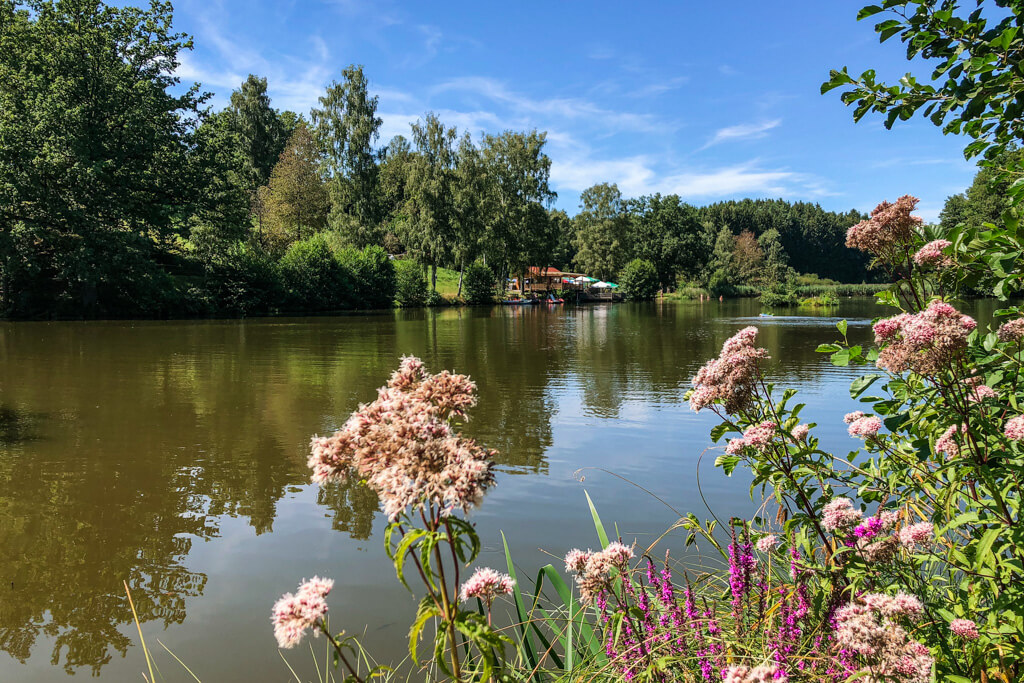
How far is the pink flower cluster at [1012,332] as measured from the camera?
91.5 inches

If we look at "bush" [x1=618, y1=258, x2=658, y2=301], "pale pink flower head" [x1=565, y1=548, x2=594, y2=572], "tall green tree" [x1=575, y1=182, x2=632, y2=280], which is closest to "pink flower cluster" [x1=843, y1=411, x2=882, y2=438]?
"pale pink flower head" [x1=565, y1=548, x2=594, y2=572]

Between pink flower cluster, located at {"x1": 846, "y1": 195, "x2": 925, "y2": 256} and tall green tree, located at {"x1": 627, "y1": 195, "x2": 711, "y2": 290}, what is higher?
tall green tree, located at {"x1": 627, "y1": 195, "x2": 711, "y2": 290}

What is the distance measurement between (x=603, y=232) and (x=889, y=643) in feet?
295

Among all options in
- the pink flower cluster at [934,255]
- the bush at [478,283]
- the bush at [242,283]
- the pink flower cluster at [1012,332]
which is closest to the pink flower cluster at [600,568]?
the pink flower cluster at [1012,332]

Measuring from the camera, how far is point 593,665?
2.41 metres

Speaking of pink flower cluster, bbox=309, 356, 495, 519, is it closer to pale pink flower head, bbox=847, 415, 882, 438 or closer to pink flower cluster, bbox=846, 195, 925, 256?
pale pink flower head, bbox=847, 415, 882, 438

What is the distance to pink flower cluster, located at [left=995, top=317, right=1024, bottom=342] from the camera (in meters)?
2.32

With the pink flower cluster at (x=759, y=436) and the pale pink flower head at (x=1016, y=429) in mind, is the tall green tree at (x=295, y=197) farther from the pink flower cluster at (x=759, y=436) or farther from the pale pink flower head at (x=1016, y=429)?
the pale pink flower head at (x=1016, y=429)

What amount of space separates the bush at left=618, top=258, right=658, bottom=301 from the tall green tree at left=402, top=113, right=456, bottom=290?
3531 cm

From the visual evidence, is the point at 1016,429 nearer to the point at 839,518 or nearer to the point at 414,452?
the point at 839,518

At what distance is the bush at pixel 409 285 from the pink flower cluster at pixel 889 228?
52.6 meters

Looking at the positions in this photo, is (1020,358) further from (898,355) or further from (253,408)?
(253,408)

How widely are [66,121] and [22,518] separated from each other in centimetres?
3009

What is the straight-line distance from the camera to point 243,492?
21.6 feet
